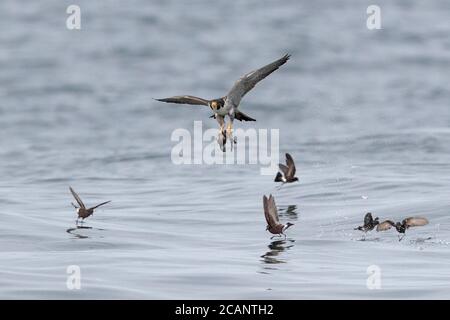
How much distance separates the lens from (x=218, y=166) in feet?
100

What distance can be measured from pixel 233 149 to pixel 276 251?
16.7 metres

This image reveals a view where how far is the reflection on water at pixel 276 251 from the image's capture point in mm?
16719

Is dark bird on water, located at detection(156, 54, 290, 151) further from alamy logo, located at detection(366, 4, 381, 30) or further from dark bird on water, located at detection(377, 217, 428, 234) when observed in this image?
alamy logo, located at detection(366, 4, 381, 30)

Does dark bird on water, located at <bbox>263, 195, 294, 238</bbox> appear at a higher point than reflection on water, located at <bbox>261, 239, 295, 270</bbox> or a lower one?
higher

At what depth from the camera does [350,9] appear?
6538 centimetres

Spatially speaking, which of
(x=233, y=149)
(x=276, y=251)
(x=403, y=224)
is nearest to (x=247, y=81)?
(x=276, y=251)

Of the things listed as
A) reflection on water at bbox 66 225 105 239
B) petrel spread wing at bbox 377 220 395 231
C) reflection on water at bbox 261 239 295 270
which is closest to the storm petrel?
petrel spread wing at bbox 377 220 395 231

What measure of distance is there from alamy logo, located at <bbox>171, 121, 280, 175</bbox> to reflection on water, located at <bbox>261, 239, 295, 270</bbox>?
1075 cm

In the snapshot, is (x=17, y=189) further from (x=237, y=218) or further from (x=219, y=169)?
(x=237, y=218)

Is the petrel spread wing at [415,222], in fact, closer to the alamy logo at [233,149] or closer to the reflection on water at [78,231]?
the reflection on water at [78,231]

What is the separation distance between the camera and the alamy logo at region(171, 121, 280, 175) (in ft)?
104

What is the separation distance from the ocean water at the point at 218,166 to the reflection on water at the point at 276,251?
0.20 feet

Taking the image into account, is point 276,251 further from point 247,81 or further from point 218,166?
point 218,166
